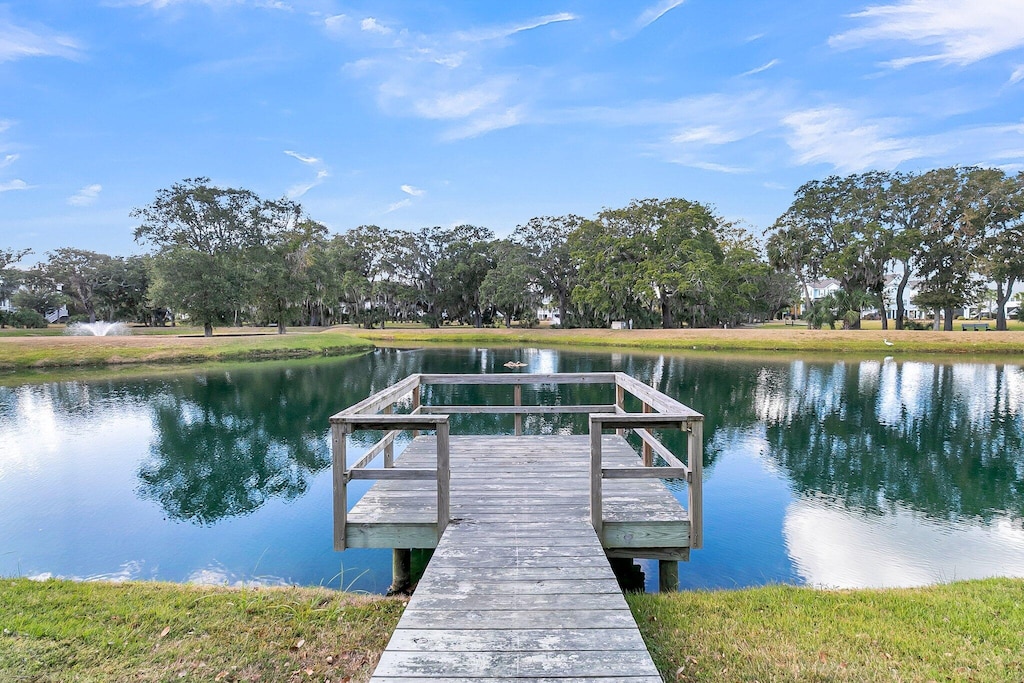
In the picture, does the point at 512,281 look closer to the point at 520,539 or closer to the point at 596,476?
the point at 596,476

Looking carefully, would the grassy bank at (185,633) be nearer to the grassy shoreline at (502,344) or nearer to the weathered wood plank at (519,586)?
the weathered wood plank at (519,586)

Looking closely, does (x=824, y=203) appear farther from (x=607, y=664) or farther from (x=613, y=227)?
(x=607, y=664)

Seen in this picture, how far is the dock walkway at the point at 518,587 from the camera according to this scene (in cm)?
276

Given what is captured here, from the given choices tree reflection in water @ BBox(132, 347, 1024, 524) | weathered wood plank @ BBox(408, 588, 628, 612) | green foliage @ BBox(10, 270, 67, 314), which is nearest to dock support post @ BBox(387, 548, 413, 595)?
weathered wood plank @ BBox(408, 588, 628, 612)

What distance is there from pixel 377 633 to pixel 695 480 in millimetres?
2964

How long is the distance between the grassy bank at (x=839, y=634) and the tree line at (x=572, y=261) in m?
46.0

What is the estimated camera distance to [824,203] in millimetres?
50219

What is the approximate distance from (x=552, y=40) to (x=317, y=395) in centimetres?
2528

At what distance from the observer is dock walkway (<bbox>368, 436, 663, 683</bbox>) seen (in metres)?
2.76

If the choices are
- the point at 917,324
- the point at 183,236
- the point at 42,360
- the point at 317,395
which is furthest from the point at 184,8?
the point at 917,324

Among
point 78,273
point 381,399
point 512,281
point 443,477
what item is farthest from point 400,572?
point 78,273

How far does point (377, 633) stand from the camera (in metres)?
3.91

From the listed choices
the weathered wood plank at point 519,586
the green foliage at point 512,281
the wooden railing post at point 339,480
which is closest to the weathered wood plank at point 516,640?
the weathered wood plank at point 519,586

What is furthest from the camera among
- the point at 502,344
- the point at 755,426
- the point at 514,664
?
the point at 502,344
